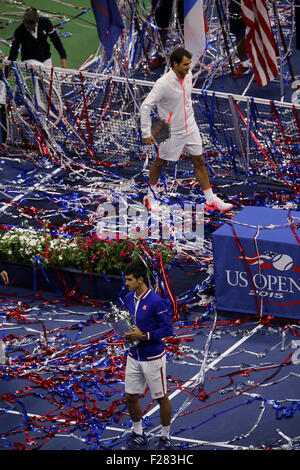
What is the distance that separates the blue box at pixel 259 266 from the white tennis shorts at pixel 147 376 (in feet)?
6.55

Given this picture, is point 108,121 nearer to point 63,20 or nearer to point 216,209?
point 216,209

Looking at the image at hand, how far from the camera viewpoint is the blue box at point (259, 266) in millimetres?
8320

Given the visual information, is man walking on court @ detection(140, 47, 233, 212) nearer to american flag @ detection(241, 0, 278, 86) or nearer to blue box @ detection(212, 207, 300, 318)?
blue box @ detection(212, 207, 300, 318)

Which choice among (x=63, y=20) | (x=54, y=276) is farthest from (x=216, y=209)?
(x=63, y=20)

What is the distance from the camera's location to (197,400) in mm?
7566

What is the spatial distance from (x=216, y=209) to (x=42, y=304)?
2576 millimetres

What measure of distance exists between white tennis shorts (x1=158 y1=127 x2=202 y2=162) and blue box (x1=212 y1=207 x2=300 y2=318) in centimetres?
189

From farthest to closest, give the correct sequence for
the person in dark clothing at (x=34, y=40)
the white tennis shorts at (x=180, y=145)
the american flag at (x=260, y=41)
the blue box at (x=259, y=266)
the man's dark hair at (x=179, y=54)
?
the person in dark clothing at (x=34, y=40) → the american flag at (x=260, y=41) → the white tennis shorts at (x=180, y=145) → the man's dark hair at (x=179, y=54) → the blue box at (x=259, y=266)

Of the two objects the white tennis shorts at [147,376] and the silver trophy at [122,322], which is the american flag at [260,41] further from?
the white tennis shorts at [147,376]

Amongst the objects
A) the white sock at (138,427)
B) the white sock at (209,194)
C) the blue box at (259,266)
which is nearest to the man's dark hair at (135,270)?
the white sock at (138,427)

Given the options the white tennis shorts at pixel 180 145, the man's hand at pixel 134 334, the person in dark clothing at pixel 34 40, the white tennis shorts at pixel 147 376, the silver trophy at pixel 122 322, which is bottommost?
the white tennis shorts at pixel 147 376

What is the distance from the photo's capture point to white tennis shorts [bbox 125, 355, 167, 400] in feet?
22.0

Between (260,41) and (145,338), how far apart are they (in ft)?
22.8

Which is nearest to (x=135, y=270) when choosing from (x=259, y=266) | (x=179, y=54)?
(x=259, y=266)
